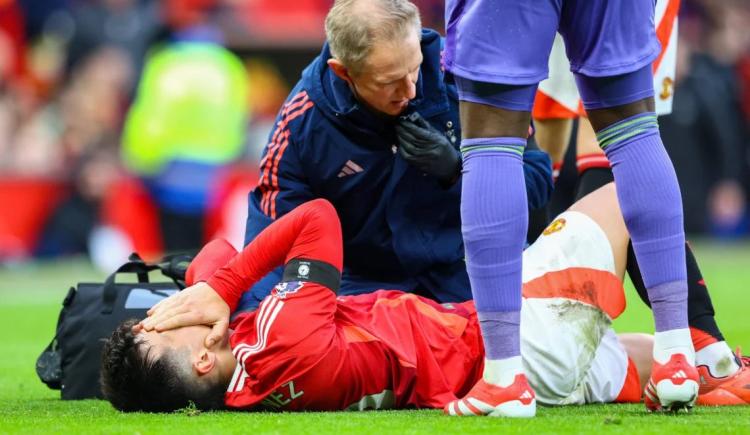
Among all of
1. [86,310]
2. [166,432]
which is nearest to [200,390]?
[166,432]

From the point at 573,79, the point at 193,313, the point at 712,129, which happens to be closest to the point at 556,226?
the point at 573,79

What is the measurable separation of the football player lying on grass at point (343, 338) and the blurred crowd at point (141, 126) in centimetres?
781

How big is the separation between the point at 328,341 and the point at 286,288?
8.1 inches

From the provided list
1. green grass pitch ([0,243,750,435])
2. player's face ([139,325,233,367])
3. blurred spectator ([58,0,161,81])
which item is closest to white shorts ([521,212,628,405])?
green grass pitch ([0,243,750,435])

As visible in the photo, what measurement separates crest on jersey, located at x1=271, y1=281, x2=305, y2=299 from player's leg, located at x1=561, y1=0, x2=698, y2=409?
99cm

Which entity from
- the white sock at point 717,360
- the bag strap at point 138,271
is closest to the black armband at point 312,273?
the bag strap at point 138,271

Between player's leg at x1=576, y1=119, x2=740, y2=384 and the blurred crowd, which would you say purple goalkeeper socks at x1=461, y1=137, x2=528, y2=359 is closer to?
player's leg at x1=576, y1=119, x2=740, y2=384

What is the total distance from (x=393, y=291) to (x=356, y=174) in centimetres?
44

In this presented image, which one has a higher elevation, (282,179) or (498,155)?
(498,155)

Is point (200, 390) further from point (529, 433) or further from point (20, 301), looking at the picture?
point (20, 301)

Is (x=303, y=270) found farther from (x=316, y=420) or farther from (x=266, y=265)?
(x=316, y=420)

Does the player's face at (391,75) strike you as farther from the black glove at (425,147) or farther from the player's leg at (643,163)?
the player's leg at (643,163)

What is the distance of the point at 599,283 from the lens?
4.11 metres

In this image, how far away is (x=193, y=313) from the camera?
3.97 m
